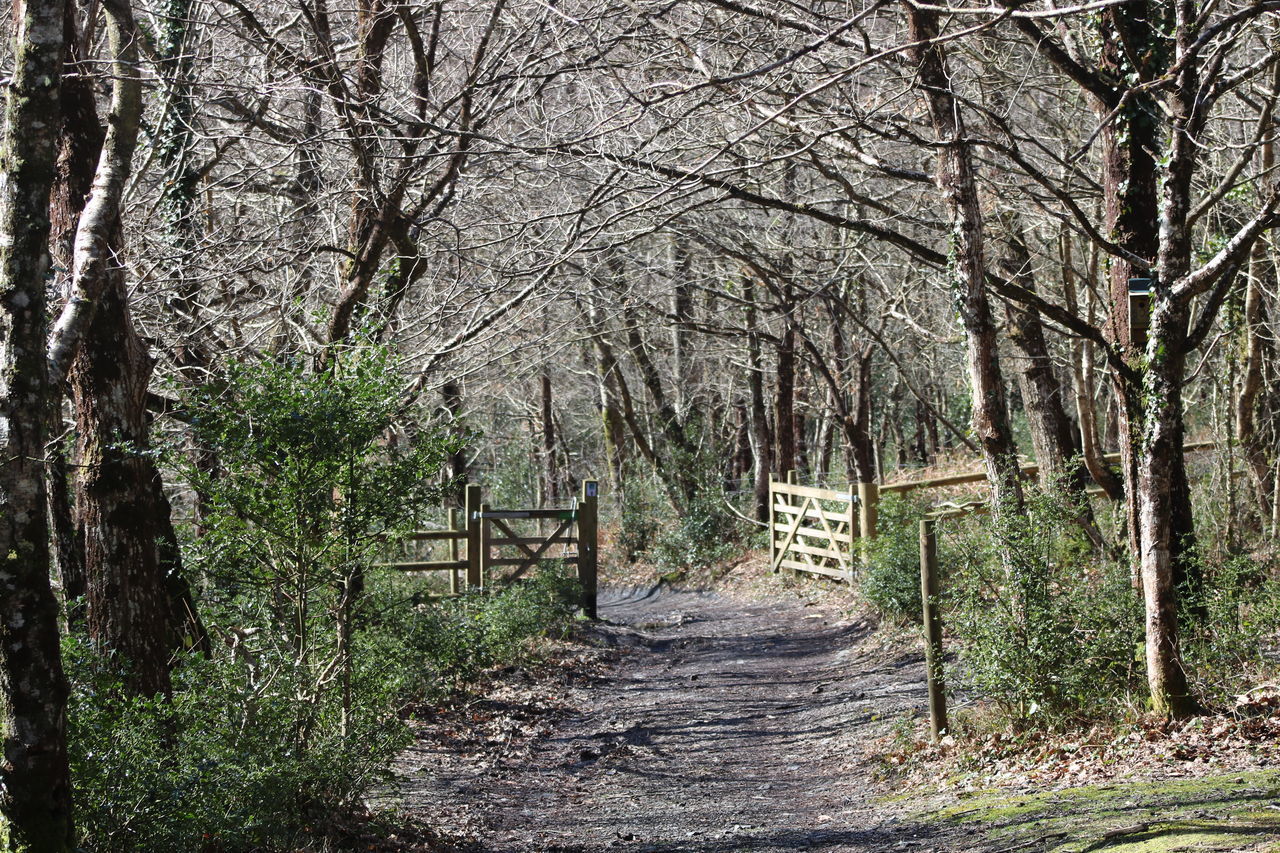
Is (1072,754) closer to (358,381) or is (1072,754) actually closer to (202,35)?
(358,381)

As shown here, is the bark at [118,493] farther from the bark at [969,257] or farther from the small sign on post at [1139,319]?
the small sign on post at [1139,319]

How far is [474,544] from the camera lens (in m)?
13.6

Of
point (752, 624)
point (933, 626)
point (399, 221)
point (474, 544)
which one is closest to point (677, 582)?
point (752, 624)

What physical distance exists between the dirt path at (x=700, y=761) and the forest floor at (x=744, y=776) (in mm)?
21

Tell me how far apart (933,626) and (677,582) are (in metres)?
14.1

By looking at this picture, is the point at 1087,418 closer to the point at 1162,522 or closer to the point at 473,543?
the point at 1162,522

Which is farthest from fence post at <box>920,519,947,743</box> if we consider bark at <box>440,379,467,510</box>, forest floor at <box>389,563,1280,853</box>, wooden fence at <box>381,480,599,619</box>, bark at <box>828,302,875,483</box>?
bark at <box>828,302,875,483</box>

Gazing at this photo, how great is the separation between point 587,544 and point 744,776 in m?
6.97

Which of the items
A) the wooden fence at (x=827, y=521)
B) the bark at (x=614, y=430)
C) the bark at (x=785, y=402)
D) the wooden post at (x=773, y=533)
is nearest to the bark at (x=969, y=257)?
the wooden fence at (x=827, y=521)

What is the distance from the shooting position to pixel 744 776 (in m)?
7.70

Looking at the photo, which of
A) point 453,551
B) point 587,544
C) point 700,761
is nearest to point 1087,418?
point 700,761

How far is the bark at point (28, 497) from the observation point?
392cm

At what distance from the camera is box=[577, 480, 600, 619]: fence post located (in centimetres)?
1445

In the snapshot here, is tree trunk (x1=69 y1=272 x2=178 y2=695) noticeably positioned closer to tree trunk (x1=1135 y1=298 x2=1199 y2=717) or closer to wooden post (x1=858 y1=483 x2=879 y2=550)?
tree trunk (x1=1135 y1=298 x2=1199 y2=717)
